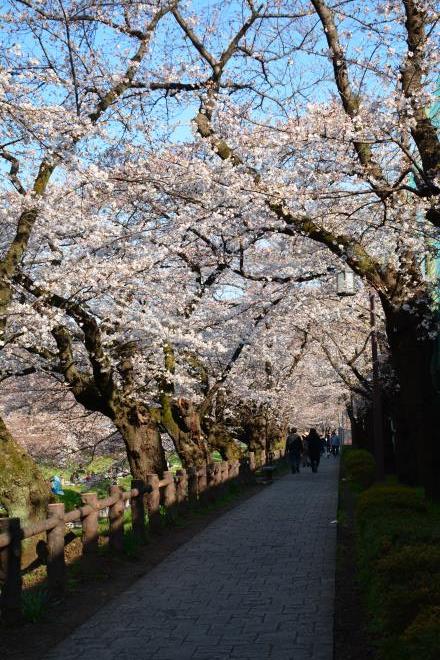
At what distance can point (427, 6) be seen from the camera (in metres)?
9.54

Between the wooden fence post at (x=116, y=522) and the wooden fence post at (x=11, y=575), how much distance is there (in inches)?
135

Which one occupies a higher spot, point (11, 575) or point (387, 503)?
point (387, 503)

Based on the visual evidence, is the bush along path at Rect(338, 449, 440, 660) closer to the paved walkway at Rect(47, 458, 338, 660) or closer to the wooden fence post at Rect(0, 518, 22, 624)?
the paved walkway at Rect(47, 458, 338, 660)

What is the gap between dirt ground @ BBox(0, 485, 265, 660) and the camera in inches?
249

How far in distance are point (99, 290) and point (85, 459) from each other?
25273 millimetres

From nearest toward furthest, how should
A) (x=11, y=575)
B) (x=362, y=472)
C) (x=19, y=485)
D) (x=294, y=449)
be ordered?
(x=11, y=575), (x=19, y=485), (x=362, y=472), (x=294, y=449)

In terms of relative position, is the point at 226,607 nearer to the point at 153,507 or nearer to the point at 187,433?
the point at 153,507

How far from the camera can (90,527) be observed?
31.3 ft

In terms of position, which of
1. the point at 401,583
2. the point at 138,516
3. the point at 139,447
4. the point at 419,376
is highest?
the point at 419,376

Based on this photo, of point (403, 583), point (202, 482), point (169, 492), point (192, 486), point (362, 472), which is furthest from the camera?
point (362, 472)

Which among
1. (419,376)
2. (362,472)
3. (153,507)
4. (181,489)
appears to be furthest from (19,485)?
(362,472)

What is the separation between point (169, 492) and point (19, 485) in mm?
4688

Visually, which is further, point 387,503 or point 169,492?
point 169,492

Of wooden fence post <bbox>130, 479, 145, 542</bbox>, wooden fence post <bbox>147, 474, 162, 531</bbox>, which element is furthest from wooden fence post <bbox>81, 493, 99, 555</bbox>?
wooden fence post <bbox>147, 474, 162, 531</bbox>
